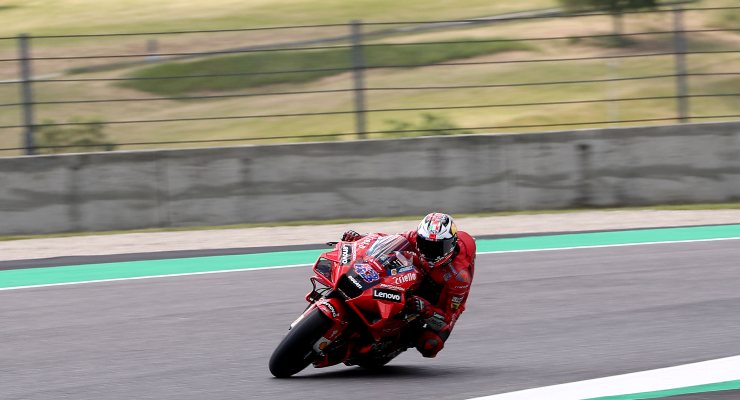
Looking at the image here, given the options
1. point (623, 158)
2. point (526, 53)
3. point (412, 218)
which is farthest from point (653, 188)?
point (526, 53)

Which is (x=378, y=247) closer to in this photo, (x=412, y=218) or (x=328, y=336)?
(x=328, y=336)

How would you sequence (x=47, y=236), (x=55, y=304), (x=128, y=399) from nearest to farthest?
(x=128, y=399) → (x=55, y=304) → (x=47, y=236)

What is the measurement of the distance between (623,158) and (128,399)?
10040 mm

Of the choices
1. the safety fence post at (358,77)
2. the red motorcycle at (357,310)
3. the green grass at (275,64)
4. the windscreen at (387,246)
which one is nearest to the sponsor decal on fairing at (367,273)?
the red motorcycle at (357,310)

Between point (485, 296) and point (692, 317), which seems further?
point (485, 296)

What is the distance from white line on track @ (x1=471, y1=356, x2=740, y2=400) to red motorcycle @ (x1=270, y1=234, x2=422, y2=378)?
0.74 meters

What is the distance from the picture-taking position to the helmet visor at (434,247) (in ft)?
23.0

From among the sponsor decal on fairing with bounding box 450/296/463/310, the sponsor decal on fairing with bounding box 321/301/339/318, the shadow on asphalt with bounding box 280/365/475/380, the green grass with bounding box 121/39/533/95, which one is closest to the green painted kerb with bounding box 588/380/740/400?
the sponsor decal on fairing with bounding box 450/296/463/310

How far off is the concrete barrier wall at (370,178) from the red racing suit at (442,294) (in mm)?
7812

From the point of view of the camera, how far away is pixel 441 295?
7.19 meters

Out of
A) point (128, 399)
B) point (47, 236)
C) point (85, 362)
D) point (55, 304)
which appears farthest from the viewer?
point (47, 236)

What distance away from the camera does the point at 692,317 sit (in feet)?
29.8

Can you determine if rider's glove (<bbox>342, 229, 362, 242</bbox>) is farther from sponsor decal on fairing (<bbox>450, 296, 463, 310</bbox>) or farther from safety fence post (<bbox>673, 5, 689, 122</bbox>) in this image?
safety fence post (<bbox>673, 5, 689, 122</bbox>)

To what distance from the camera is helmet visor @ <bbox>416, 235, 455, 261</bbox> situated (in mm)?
6999
